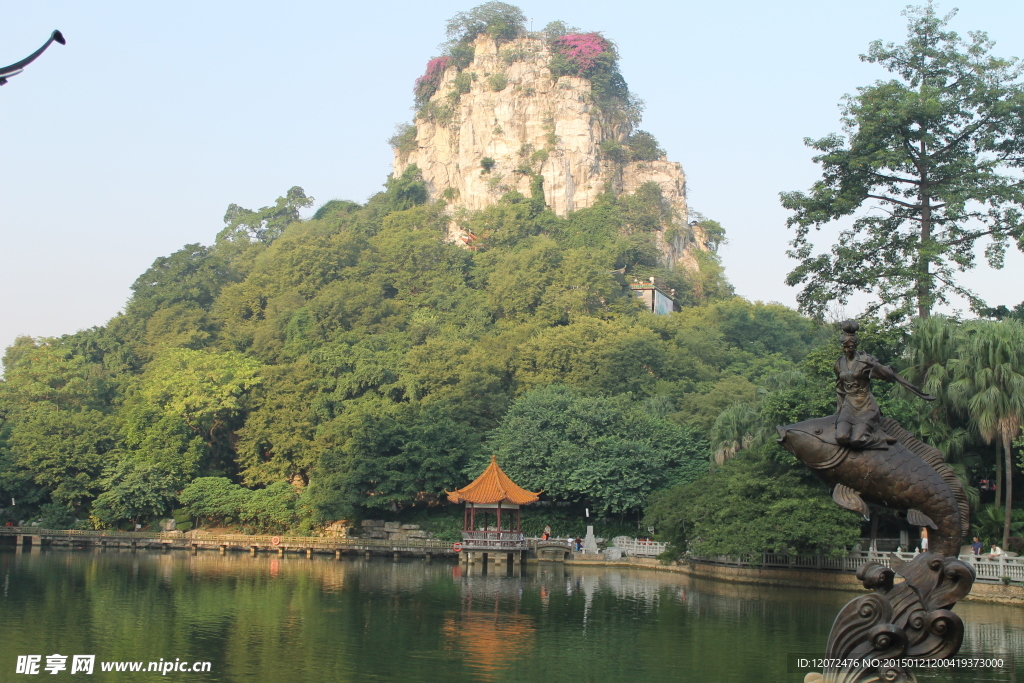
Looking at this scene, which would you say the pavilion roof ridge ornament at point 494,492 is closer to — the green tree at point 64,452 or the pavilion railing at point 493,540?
the pavilion railing at point 493,540

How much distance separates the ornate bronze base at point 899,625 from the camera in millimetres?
8328

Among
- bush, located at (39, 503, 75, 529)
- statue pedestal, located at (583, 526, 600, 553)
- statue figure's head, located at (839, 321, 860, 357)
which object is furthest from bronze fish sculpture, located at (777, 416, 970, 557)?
bush, located at (39, 503, 75, 529)

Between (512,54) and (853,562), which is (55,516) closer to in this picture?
(853,562)

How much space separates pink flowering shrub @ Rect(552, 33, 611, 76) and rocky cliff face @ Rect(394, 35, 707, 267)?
85cm

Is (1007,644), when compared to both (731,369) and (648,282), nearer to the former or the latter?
(731,369)

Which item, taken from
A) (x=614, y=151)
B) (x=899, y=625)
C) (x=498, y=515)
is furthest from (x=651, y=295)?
(x=899, y=625)

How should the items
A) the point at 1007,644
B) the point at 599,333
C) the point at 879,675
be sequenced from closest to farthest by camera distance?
the point at 879,675 < the point at 1007,644 < the point at 599,333

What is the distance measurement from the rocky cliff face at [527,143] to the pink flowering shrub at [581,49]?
852 mm

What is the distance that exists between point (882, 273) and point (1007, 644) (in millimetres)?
12888

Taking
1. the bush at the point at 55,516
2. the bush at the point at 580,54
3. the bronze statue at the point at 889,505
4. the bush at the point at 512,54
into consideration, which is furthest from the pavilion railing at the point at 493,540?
the bush at the point at 512,54

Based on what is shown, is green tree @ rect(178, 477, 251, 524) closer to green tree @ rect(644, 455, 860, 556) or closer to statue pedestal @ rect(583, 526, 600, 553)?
→ statue pedestal @ rect(583, 526, 600, 553)

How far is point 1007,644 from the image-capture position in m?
14.0

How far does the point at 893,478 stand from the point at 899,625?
1.25m

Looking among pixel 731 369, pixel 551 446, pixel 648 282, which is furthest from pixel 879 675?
pixel 648 282
